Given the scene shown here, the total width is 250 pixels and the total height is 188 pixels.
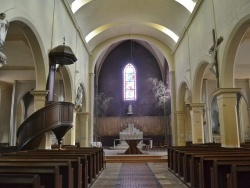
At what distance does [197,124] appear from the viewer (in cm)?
1178

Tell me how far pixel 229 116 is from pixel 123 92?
52.0 feet

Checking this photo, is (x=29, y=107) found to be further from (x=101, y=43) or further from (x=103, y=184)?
(x=103, y=184)

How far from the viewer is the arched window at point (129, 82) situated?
23516 mm

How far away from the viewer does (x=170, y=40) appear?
15.7 metres

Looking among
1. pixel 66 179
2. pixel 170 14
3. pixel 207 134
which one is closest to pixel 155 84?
pixel 207 134

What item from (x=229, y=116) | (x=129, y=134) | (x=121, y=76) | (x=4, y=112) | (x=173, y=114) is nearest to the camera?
(x=229, y=116)

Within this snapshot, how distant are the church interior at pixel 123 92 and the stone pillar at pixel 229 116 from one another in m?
0.03

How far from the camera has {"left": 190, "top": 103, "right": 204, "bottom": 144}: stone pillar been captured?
461 inches

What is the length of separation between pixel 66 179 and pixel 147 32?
A: 1405 centimetres

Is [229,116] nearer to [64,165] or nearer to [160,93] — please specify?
[64,165]

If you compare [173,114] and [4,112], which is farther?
[4,112]

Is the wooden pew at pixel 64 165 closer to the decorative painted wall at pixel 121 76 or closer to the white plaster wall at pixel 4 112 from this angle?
the white plaster wall at pixel 4 112

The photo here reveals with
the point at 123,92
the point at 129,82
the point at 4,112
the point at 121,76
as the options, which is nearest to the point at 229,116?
the point at 4,112

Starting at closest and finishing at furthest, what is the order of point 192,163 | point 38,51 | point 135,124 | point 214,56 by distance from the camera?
point 192,163 < point 38,51 < point 214,56 < point 135,124
